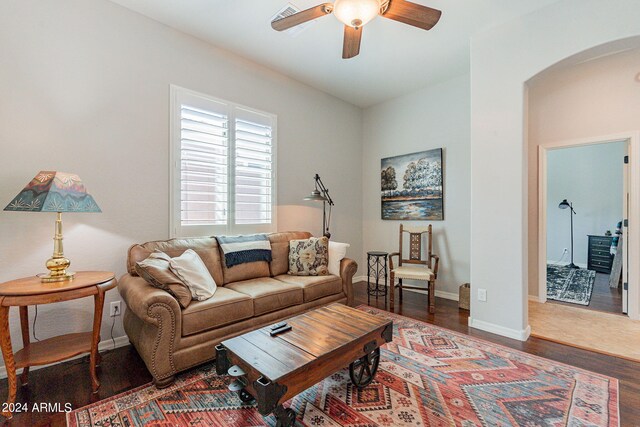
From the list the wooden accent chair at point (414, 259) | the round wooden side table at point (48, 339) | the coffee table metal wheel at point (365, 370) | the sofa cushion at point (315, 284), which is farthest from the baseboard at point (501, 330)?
the round wooden side table at point (48, 339)

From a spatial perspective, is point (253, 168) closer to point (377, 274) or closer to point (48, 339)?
point (377, 274)

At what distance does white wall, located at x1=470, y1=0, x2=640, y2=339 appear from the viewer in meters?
2.59

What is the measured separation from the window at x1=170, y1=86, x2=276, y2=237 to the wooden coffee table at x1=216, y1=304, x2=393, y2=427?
1.74m

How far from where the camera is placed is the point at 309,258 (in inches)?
130

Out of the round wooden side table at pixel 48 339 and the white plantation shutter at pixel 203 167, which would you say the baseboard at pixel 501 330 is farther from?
the round wooden side table at pixel 48 339

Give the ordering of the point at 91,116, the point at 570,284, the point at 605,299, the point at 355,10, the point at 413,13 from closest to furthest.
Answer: the point at 355,10 → the point at 413,13 → the point at 91,116 → the point at 605,299 → the point at 570,284

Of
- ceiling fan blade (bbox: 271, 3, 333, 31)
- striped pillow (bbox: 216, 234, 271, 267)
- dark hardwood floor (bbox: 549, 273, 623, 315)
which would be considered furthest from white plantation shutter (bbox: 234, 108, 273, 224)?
dark hardwood floor (bbox: 549, 273, 623, 315)

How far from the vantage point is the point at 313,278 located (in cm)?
317

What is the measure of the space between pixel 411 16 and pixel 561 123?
3132mm

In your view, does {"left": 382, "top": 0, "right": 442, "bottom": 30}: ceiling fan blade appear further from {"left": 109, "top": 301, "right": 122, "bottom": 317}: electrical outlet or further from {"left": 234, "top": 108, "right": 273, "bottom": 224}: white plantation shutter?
{"left": 109, "top": 301, "right": 122, "bottom": 317}: electrical outlet

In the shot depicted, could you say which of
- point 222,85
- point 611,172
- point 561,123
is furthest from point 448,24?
point 611,172

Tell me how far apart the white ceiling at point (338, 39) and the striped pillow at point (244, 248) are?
2.19 meters

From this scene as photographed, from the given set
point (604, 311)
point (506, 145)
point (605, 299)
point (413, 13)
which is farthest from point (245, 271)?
point (605, 299)

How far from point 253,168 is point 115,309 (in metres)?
2.04
